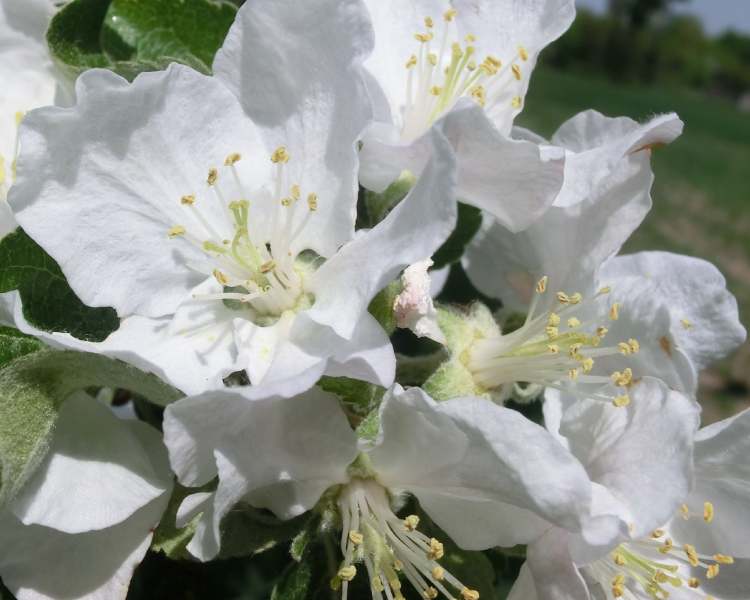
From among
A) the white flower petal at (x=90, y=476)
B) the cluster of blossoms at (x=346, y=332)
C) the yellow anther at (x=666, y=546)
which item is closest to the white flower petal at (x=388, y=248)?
the cluster of blossoms at (x=346, y=332)

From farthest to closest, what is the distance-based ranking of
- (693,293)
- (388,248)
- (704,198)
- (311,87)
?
(704,198), (693,293), (311,87), (388,248)

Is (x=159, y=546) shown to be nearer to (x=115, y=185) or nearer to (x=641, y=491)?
(x=115, y=185)

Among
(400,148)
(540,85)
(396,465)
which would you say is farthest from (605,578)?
(540,85)

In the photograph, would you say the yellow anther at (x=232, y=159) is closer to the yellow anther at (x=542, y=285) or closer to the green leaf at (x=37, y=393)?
the green leaf at (x=37, y=393)

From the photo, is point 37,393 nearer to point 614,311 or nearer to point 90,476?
point 90,476

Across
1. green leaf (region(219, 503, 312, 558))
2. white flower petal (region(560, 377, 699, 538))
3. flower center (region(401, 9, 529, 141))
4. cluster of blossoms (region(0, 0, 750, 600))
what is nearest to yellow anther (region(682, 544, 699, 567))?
cluster of blossoms (region(0, 0, 750, 600))

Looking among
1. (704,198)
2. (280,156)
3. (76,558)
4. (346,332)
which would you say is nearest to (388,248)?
(346,332)

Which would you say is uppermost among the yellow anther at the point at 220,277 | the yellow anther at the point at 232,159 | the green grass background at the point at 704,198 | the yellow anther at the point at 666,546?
the yellow anther at the point at 232,159
